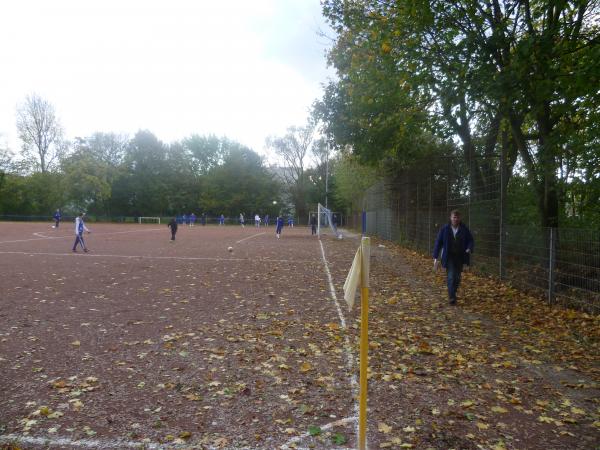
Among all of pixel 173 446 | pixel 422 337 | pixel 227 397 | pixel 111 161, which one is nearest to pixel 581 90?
pixel 422 337

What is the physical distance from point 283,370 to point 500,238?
26.7ft

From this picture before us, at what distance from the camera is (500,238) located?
11.0m

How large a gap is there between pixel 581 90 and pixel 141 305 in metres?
8.78

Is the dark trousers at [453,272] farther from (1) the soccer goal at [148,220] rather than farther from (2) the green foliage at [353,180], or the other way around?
(1) the soccer goal at [148,220]

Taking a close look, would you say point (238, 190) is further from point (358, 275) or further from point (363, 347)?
point (363, 347)

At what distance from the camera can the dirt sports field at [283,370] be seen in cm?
353

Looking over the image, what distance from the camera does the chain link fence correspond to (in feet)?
25.1

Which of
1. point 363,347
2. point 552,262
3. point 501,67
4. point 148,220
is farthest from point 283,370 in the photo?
point 148,220

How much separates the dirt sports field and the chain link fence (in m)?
0.55

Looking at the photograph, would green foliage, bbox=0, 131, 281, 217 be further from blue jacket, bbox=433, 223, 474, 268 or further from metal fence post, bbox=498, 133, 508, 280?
blue jacket, bbox=433, 223, 474, 268

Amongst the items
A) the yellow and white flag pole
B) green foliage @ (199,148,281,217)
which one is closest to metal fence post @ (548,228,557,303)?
the yellow and white flag pole

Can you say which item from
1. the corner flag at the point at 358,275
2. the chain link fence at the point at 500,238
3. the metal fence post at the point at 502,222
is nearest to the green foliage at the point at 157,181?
the chain link fence at the point at 500,238

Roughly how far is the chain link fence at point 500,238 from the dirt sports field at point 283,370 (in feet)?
1.79

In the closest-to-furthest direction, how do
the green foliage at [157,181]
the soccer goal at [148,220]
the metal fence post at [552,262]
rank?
the metal fence post at [552,262] < the green foliage at [157,181] < the soccer goal at [148,220]
